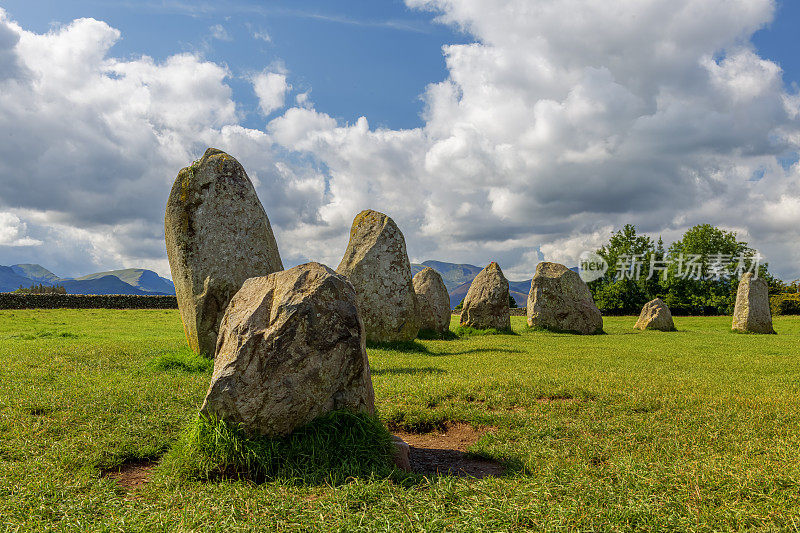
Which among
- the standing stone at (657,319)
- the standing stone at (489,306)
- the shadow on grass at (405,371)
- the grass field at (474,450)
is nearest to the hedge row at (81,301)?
the standing stone at (489,306)

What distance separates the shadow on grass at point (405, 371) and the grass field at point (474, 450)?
0.06 metres

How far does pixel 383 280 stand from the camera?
14.7m

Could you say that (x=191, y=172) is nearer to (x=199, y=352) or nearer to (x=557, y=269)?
(x=199, y=352)

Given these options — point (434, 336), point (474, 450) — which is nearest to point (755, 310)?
point (434, 336)

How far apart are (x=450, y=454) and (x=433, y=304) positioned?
13743 mm

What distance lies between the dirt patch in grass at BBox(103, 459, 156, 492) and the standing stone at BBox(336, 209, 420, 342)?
9.41 m

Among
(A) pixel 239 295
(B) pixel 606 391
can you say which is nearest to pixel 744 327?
(B) pixel 606 391

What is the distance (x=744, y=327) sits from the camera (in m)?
22.5

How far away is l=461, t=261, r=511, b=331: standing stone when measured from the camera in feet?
66.0

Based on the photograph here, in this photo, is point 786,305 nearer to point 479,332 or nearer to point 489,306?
point 489,306

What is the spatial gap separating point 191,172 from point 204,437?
789 centimetres

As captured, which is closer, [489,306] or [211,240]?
[211,240]

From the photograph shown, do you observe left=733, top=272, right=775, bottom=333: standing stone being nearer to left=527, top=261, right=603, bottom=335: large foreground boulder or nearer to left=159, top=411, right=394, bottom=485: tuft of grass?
left=527, top=261, right=603, bottom=335: large foreground boulder

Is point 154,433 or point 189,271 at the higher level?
point 189,271
